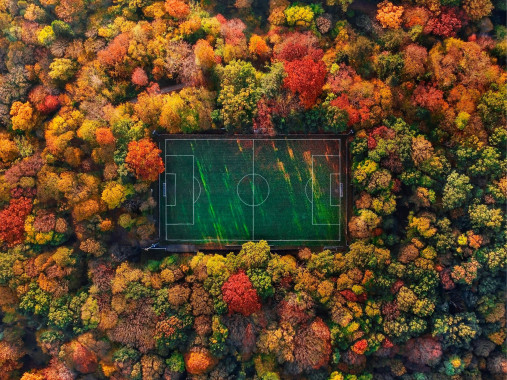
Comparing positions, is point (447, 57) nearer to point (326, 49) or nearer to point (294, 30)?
point (326, 49)

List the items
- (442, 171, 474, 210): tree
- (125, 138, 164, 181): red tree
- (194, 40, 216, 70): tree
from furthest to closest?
(194, 40, 216, 70): tree
(125, 138, 164, 181): red tree
(442, 171, 474, 210): tree

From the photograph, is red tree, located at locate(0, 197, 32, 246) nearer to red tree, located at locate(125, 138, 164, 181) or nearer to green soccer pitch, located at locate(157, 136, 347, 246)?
red tree, located at locate(125, 138, 164, 181)

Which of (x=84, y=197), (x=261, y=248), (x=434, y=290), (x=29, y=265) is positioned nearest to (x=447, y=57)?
(x=434, y=290)

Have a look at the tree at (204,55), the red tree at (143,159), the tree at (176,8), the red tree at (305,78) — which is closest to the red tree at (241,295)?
the red tree at (143,159)

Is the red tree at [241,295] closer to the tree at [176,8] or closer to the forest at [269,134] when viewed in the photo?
the forest at [269,134]

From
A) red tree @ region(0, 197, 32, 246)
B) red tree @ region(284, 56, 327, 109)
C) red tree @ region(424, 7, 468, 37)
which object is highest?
red tree @ region(424, 7, 468, 37)

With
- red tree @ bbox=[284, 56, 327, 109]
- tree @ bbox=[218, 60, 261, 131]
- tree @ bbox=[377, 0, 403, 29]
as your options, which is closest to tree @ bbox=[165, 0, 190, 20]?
tree @ bbox=[218, 60, 261, 131]
